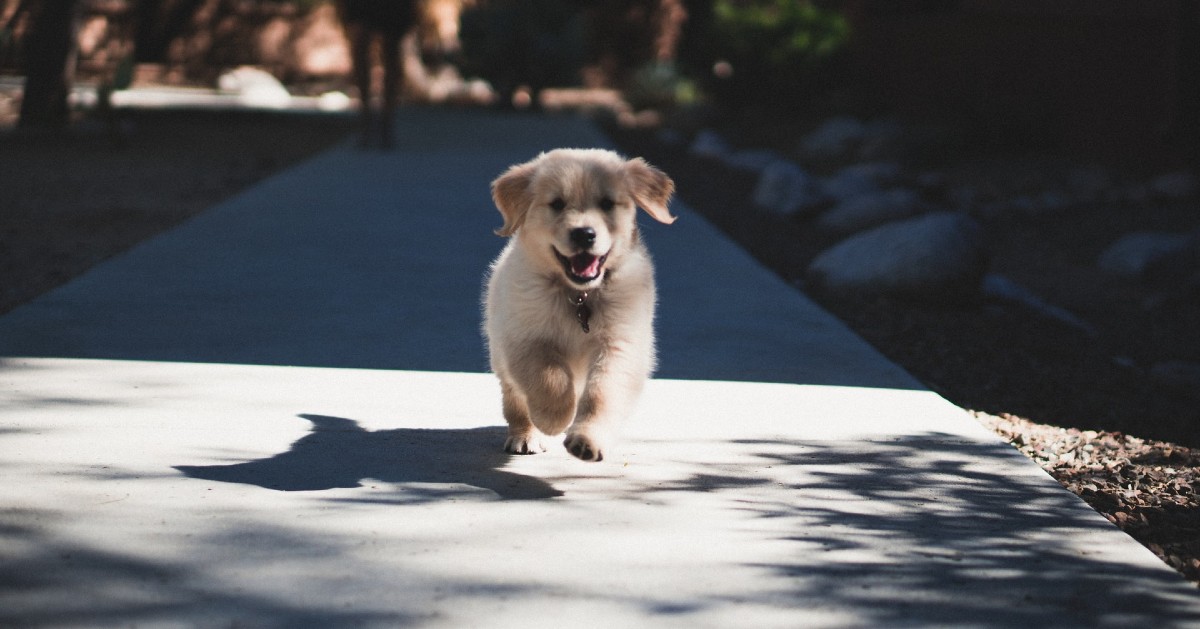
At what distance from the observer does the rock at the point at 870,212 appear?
44.7ft

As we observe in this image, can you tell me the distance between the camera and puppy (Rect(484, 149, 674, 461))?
498 cm

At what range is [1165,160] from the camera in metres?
15.9

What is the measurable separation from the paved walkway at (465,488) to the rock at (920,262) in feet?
3.26

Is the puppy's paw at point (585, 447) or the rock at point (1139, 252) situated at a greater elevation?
the rock at point (1139, 252)

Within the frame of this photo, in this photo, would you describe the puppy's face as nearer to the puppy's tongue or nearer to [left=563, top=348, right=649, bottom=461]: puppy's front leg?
the puppy's tongue

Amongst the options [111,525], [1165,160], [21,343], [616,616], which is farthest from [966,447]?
[1165,160]

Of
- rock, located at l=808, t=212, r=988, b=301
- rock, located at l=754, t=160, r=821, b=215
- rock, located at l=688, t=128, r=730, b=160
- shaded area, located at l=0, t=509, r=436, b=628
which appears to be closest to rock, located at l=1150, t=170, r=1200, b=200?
rock, located at l=754, t=160, r=821, b=215

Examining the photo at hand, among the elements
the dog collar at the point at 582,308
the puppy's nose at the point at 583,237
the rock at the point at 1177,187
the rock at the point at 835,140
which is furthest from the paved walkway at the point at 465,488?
the rock at the point at 835,140

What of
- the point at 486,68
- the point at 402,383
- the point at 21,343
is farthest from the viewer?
the point at 486,68

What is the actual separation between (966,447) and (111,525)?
3.24 metres

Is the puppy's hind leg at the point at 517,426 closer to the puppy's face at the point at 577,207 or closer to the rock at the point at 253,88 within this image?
the puppy's face at the point at 577,207

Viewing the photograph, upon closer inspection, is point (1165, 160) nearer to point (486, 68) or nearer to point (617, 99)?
point (486, 68)

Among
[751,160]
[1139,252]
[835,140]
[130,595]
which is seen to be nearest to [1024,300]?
[1139,252]

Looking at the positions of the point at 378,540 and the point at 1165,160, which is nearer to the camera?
the point at 378,540
